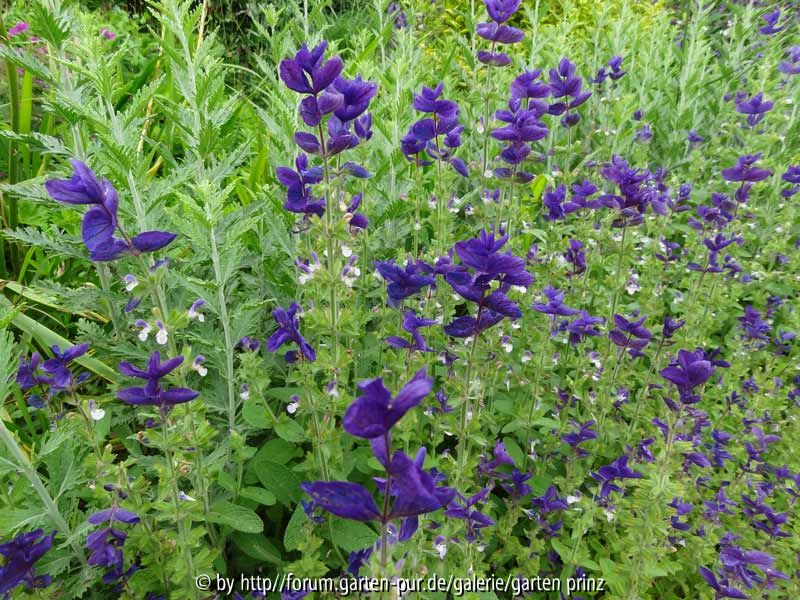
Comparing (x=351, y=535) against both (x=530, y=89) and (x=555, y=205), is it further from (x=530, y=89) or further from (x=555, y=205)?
(x=530, y=89)

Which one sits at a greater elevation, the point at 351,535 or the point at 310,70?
the point at 310,70

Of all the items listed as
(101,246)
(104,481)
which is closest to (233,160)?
(101,246)

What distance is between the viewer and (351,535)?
6.89 feet

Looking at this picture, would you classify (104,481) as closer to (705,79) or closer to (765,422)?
(765,422)

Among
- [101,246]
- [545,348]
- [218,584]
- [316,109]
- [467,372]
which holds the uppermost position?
[316,109]

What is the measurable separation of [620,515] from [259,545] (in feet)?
4.89

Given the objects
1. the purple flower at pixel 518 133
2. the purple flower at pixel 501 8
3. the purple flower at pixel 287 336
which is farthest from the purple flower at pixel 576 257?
the purple flower at pixel 287 336

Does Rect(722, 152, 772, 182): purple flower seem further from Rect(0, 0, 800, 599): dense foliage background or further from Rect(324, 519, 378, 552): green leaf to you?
Rect(324, 519, 378, 552): green leaf

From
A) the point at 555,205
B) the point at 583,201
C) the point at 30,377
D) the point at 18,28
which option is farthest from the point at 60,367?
the point at 18,28

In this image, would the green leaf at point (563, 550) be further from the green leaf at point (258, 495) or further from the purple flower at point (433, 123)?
the purple flower at point (433, 123)

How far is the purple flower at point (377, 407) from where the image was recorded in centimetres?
91

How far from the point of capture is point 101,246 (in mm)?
1432

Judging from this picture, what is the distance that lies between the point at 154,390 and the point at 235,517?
67 centimetres

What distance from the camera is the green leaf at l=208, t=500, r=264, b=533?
1882 millimetres
